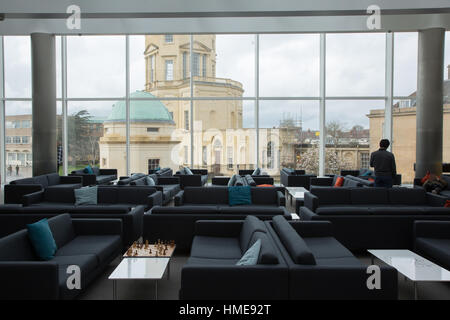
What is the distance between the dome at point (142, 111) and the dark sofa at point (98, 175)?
6.82 feet

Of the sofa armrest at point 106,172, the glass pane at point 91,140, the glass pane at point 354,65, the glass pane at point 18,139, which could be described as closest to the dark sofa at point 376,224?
the glass pane at point 354,65

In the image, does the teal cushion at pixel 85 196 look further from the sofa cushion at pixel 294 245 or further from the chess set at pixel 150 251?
the sofa cushion at pixel 294 245

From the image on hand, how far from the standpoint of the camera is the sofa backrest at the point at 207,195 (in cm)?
698

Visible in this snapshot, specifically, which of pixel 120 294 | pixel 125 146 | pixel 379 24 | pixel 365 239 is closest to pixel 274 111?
pixel 379 24

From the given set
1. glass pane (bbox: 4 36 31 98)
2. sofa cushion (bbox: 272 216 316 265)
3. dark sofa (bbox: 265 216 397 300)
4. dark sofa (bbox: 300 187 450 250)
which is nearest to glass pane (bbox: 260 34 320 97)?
dark sofa (bbox: 300 187 450 250)

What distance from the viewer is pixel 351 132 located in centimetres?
1304

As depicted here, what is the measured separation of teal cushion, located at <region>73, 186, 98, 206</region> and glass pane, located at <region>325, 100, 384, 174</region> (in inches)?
347

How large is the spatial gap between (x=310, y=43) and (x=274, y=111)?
2.77 metres

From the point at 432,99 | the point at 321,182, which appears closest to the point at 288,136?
the point at 321,182

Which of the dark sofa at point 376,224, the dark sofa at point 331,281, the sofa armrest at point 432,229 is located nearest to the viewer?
the dark sofa at point 331,281

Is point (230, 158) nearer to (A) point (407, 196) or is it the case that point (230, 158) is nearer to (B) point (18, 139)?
(A) point (407, 196)

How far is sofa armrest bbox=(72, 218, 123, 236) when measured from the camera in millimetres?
4641
